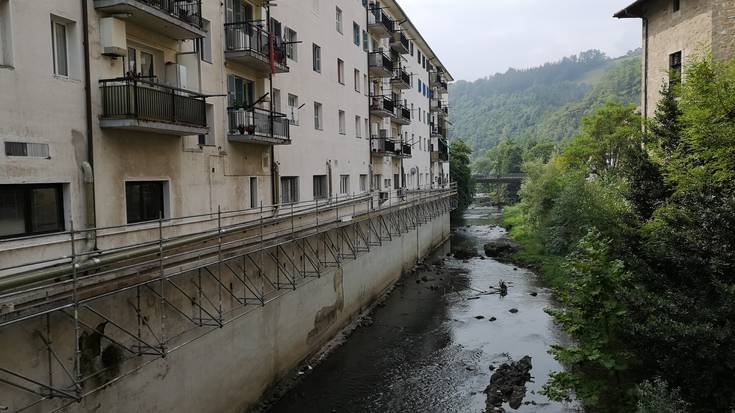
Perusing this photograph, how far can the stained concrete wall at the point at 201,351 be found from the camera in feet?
26.2

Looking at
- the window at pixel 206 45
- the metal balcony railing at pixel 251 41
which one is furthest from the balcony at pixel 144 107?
the metal balcony railing at pixel 251 41

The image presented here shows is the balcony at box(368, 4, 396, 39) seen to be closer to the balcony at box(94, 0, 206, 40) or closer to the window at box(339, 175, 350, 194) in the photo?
the window at box(339, 175, 350, 194)

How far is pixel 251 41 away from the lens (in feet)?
55.4

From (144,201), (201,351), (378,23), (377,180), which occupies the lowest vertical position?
(201,351)

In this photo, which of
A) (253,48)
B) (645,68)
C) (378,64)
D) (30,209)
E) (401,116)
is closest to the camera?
(30,209)

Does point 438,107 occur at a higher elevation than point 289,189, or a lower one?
higher

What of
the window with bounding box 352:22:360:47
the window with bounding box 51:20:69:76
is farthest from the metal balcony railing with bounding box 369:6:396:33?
the window with bounding box 51:20:69:76

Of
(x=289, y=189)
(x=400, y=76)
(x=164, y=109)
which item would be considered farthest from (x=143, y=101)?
(x=400, y=76)

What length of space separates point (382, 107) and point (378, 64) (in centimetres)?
251

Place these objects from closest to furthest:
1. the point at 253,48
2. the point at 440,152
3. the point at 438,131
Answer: the point at 253,48 → the point at 438,131 → the point at 440,152

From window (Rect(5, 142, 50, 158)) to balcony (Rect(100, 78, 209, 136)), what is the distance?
1440 mm

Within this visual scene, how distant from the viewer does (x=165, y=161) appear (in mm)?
13508

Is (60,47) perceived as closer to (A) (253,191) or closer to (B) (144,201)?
(B) (144,201)

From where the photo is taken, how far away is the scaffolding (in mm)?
7715
